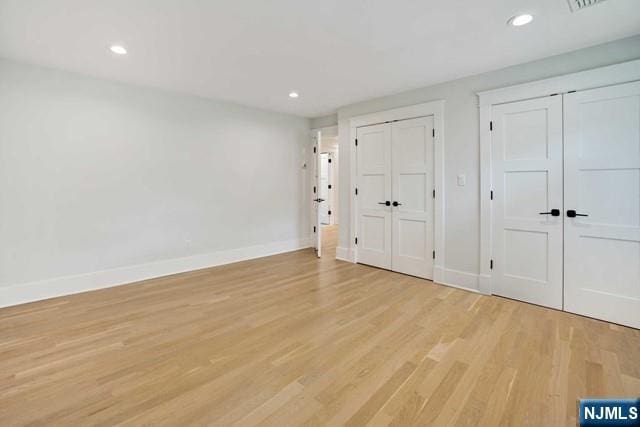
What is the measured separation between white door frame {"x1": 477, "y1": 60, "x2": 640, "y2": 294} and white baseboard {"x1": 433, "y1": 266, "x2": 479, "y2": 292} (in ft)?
0.29

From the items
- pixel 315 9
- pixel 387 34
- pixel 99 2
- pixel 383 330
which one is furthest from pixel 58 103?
pixel 383 330

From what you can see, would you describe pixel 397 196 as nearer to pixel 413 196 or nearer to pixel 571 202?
pixel 413 196

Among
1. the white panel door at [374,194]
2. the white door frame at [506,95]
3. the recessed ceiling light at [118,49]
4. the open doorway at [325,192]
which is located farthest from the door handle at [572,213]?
the recessed ceiling light at [118,49]

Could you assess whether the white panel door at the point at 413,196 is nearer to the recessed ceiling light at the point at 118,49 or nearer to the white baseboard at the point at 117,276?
the white baseboard at the point at 117,276

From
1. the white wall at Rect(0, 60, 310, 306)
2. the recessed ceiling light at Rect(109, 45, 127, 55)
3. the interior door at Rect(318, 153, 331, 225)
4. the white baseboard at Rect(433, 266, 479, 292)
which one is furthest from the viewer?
the interior door at Rect(318, 153, 331, 225)

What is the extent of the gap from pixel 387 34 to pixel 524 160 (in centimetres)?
204

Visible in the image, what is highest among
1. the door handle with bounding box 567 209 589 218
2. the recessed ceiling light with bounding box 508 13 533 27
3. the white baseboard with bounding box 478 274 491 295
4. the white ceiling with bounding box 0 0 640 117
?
the white ceiling with bounding box 0 0 640 117

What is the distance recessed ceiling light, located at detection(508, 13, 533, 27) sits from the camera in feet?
7.73

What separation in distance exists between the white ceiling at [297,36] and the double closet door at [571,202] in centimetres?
67

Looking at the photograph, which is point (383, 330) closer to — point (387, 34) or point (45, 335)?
point (387, 34)

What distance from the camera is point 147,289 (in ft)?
12.3

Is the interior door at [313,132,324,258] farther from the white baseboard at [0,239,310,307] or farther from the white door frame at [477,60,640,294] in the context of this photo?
the white door frame at [477,60,640,294]

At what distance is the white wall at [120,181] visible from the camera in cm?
324

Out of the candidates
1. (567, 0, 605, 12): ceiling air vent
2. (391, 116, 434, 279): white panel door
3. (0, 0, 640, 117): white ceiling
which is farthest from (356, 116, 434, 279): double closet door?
(567, 0, 605, 12): ceiling air vent
